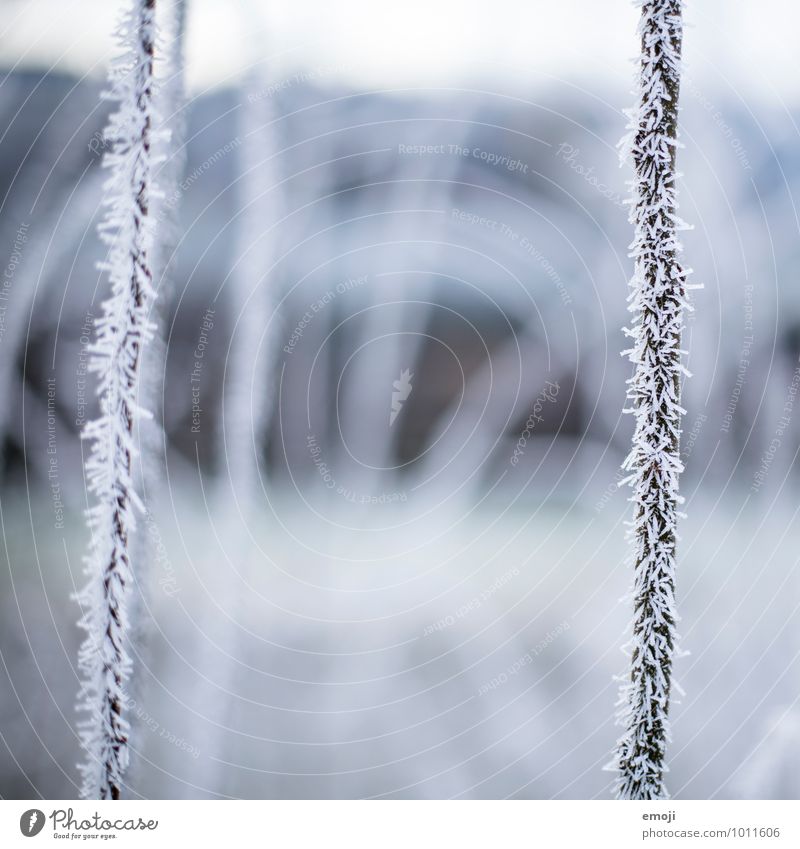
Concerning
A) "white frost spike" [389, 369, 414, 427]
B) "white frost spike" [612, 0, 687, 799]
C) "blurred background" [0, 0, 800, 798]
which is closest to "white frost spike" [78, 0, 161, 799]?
"blurred background" [0, 0, 800, 798]

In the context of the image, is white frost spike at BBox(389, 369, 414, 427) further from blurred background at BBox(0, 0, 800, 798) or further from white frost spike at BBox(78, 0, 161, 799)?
white frost spike at BBox(78, 0, 161, 799)

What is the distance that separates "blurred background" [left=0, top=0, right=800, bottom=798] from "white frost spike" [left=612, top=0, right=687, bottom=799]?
3.4 inches

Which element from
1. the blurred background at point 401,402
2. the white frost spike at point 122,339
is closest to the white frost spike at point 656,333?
the blurred background at point 401,402

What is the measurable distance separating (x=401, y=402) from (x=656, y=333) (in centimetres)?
19

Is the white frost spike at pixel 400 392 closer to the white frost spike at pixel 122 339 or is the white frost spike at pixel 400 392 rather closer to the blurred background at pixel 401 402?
the blurred background at pixel 401 402

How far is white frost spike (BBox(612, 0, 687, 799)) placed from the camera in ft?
1.22

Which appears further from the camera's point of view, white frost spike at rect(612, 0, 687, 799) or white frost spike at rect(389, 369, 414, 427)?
white frost spike at rect(389, 369, 414, 427)

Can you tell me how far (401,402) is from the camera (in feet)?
1.58

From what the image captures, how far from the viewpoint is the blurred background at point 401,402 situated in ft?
1.54

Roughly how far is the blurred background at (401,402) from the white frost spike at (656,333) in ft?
0.28

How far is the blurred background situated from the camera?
1.54ft

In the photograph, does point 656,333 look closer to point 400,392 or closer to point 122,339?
point 400,392

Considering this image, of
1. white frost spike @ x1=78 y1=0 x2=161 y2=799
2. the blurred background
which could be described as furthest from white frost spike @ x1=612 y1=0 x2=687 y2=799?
white frost spike @ x1=78 y1=0 x2=161 y2=799

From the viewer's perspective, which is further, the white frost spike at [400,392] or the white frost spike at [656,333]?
the white frost spike at [400,392]
